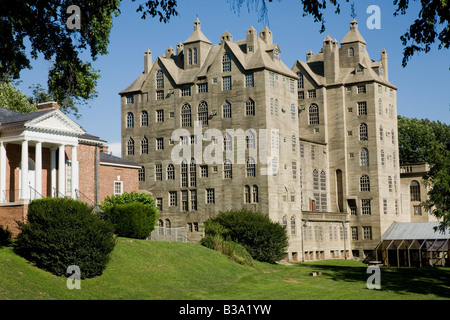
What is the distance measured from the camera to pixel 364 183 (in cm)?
8412

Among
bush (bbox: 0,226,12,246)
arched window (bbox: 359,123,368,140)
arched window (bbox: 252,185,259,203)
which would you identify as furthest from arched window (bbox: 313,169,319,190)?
bush (bbox: 0,226,12,246)

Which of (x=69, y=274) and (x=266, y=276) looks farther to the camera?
(x=266, y=276)

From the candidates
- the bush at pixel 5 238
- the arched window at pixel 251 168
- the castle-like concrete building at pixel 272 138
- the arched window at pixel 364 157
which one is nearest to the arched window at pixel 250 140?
the castle-like concrete building at pixel 272 138

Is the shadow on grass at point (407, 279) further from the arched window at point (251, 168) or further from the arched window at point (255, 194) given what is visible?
the arched window at point (251, 168)

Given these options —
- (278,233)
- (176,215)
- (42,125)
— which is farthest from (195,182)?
(42,125)

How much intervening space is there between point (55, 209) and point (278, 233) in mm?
24978

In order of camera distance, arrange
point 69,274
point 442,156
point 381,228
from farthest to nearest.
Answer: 1. point 381,228
2. point 442,156
3. point 69,274

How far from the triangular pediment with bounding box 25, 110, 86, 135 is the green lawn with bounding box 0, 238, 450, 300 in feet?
30.3

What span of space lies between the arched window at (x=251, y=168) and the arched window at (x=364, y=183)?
65.9 ft

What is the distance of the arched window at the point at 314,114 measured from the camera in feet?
283

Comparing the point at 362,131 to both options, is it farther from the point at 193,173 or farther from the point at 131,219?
the point at 131,219

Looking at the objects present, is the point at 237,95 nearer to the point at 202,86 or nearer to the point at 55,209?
the point at 202,86

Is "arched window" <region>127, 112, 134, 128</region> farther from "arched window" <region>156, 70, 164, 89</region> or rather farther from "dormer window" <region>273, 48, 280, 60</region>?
"dormer window" <region>273, 48, 280, 60</region>

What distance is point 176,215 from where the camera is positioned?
75375 millimetres
